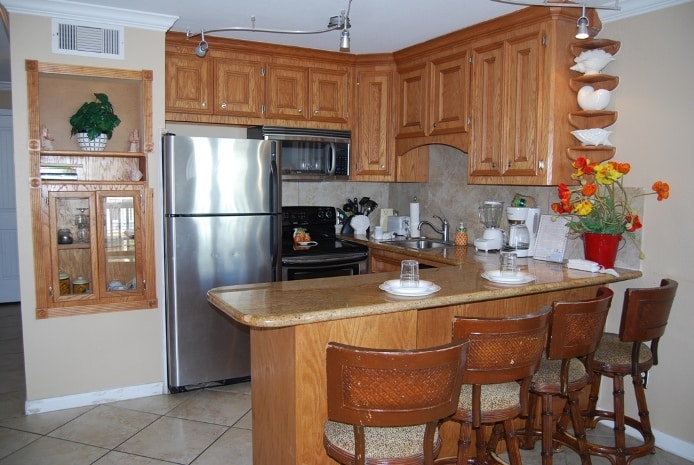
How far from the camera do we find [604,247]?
117 inches

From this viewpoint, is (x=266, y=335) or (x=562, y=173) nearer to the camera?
(x=266, y=335)

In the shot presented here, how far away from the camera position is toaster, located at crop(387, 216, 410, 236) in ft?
15.1

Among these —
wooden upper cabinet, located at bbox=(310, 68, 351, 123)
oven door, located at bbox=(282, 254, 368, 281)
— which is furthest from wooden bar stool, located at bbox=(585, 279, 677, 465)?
wooden upper cabinet, located at bbox=(310, 68, 351, 123)

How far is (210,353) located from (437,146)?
235cm

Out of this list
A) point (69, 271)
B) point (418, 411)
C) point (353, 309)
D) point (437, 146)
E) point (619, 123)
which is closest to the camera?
point (418, 411)

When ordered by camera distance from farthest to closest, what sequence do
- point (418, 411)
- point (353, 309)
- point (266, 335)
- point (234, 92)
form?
point (234, 92)
point (266, 335)
point (353, 309)
point (418, 411)

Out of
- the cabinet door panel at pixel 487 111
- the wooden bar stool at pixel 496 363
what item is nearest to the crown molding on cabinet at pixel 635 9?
the cabinet door panel at pixel 487 111

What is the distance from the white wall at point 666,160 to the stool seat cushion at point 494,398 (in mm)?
1353

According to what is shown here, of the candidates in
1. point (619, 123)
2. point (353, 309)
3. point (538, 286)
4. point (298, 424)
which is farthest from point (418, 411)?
point (619, 123)

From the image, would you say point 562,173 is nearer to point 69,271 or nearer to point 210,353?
point 210,353

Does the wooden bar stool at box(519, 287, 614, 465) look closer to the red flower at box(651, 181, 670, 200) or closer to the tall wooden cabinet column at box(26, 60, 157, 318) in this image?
the red flower at box(651, 181, 670, 200)

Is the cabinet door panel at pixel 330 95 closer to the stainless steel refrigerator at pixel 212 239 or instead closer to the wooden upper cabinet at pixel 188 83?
the stainless steel refrigerator at pixel 212 239

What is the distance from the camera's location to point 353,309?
195cm

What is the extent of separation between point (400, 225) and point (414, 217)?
15 centimetres
